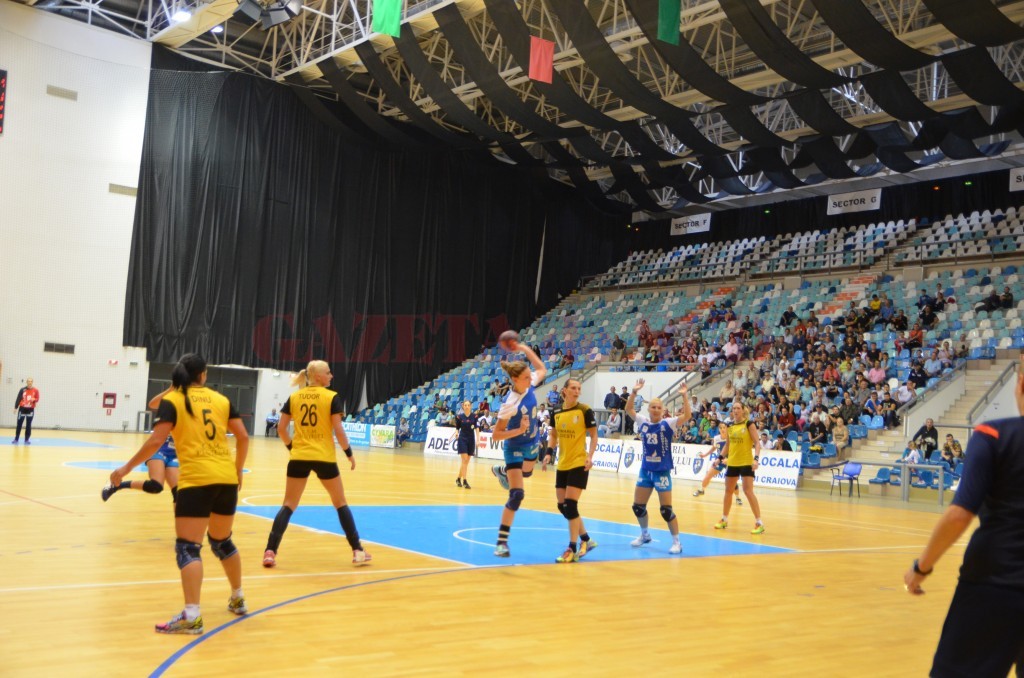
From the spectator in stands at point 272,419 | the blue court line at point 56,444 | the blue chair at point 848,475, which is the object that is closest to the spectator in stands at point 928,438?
the blue chair at point 848,475

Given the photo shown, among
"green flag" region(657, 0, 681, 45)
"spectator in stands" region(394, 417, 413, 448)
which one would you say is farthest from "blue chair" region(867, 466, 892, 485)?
"spectator in stands" region(394, 417, 413, 448)

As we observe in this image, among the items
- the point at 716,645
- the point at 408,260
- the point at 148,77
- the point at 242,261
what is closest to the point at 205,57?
the point at 148,77

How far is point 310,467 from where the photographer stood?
802 cm

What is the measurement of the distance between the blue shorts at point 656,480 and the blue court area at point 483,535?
68cm

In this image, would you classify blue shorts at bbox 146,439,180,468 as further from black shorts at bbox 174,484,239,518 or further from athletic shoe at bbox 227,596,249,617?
black shorts at bbox 174,484,239,518

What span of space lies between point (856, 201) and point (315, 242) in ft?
63.7

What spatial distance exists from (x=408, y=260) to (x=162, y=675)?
106 feet

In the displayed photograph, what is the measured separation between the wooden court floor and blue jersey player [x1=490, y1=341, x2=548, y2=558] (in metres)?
0.65

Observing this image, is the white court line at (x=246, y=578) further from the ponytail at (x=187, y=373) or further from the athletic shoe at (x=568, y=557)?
the ponytail at (x=187, y=373)

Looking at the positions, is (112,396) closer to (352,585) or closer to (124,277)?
(124,277)

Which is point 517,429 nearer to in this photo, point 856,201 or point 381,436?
point 381,436

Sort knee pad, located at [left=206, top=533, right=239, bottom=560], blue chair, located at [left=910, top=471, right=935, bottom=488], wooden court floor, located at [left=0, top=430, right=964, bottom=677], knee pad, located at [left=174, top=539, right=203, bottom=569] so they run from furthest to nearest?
1. blue chair, located at [left=910, top=471, right=935, bottom=488]
2. knee pad, located at [left=206, top=533, right=239, bottom=560]
3. knee pad, located at [left=174, top=539, right=203, bottom=569]
4. wooden court floor, located at [left=0, top=430, right=964, bottom=677]

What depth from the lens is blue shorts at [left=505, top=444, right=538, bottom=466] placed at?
9094mm

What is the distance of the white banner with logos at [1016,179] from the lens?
94.8ft
